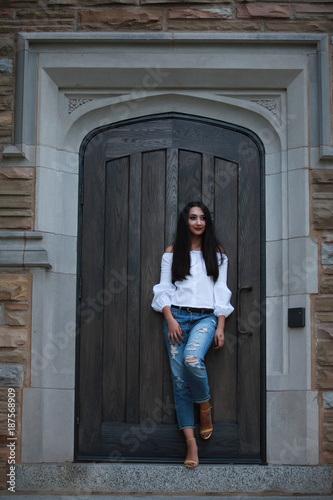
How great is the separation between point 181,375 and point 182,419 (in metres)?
0.31

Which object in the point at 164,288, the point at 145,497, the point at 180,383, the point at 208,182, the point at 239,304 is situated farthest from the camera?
the point at 208,182

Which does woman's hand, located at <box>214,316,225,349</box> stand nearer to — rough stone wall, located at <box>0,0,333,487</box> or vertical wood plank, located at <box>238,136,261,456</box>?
vertical wood plank, located at <box>238,136,261,456</box>

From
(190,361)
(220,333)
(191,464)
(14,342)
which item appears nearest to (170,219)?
(220,333)

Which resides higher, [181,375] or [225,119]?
[225,119]

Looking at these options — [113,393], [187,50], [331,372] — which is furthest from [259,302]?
[187,50]

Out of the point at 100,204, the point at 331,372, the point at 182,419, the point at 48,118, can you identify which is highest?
the point at 48,118

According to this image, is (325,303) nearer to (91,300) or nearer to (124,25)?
(91,300)

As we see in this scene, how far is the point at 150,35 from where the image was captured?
5723 millimetres

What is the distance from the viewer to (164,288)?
5625 millimetres

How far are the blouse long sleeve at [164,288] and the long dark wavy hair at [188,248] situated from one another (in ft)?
0.16

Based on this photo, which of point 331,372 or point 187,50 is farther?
point 187,50

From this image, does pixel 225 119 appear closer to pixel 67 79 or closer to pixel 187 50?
pixel 187 50

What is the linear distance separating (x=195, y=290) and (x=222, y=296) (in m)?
0.21

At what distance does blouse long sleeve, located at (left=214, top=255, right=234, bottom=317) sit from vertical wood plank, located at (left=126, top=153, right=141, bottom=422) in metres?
0.61
